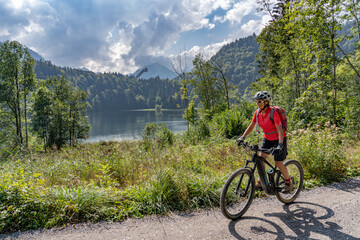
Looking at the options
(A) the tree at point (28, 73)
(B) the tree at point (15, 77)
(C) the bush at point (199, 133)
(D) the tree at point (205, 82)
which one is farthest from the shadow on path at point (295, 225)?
(A) the tree at point (28, 73)

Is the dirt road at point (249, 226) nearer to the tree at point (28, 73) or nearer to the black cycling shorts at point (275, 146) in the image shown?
the black cycling shorts at point (275, 146)

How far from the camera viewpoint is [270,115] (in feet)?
12.6

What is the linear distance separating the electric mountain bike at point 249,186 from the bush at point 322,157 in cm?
138

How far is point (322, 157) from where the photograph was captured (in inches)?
215

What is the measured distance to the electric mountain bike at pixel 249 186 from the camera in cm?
363

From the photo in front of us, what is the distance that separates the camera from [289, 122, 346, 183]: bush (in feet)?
17.8

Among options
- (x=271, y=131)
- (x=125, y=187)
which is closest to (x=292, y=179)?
(x=271, y=131)

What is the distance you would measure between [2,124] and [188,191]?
34.3 meters

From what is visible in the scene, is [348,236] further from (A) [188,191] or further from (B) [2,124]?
(B) [2,124]

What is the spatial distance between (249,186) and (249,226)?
0.72m

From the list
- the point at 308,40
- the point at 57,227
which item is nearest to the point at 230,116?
the point at 308,40

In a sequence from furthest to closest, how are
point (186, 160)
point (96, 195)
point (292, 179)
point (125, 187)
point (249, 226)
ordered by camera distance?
point (186, 160), point (125, 187), point (292, 179), point (96, 195), point (249, 226)

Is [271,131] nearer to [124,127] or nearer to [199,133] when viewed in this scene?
[199,133]

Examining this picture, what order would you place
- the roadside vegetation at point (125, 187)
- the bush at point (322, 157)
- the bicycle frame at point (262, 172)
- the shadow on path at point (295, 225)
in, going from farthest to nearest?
the bush at point (322, 157) < the bicycle frame at point (262, 172) < the roadside vegetation at point (125, 187) < the shadow on path at point (295, 225)
